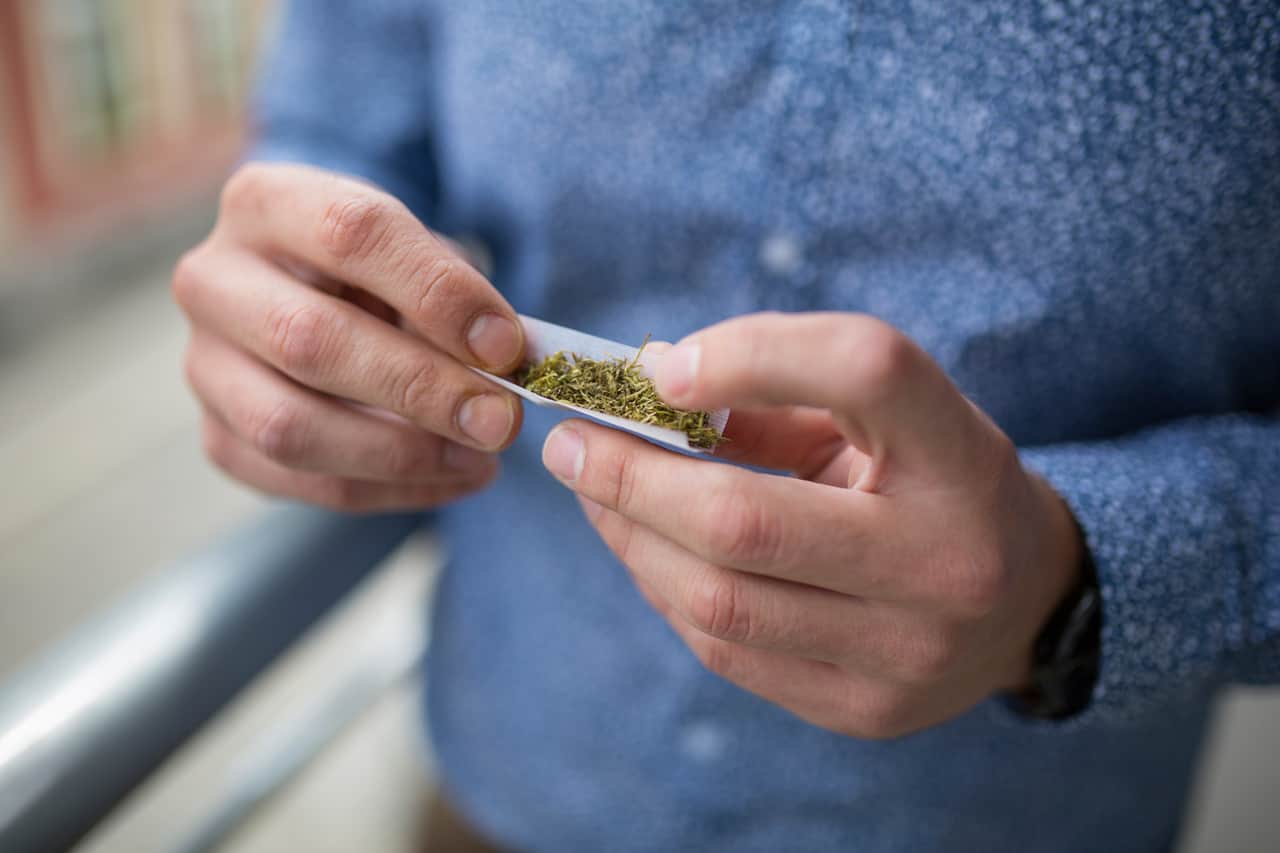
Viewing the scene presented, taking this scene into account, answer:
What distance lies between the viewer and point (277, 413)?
59cm

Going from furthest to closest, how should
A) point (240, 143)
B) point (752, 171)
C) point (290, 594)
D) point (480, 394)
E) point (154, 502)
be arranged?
point (240, 143), point (154, 502), point (290, 594), point (752, 171), point (480, 394)

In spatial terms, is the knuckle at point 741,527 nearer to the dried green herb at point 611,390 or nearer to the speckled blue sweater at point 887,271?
the dried green herb at point 611,390

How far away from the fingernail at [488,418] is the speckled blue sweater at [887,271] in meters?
0.23

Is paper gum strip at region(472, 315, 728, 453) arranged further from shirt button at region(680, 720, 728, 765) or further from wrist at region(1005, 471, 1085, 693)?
shirt button at region(680, 720, 728, 765)

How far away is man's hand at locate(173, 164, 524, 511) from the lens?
54 centimetres

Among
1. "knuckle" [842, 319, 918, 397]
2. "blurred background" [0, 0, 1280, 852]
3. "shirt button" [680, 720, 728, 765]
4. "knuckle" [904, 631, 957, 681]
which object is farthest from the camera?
"blurred background" [0, 0, 1280, 852]

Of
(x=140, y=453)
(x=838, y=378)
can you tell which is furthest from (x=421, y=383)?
(x=140, y=453)

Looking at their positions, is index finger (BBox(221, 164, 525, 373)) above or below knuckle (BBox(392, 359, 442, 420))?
above

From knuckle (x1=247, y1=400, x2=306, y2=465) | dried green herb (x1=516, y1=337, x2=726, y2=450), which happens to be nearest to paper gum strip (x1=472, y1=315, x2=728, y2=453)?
dried green herb (x1=516, y1=337, x2=726, y2=450)

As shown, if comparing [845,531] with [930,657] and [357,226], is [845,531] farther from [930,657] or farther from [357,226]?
[357,226]

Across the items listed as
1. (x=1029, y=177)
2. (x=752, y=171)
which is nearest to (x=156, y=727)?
(x=752, y=171)

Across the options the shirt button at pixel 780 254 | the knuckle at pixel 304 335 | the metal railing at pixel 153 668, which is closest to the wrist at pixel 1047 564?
the shirt button at pixel 780 254

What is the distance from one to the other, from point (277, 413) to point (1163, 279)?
64 centimetres

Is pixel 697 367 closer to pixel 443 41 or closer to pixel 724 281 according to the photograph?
pixel 724 281
